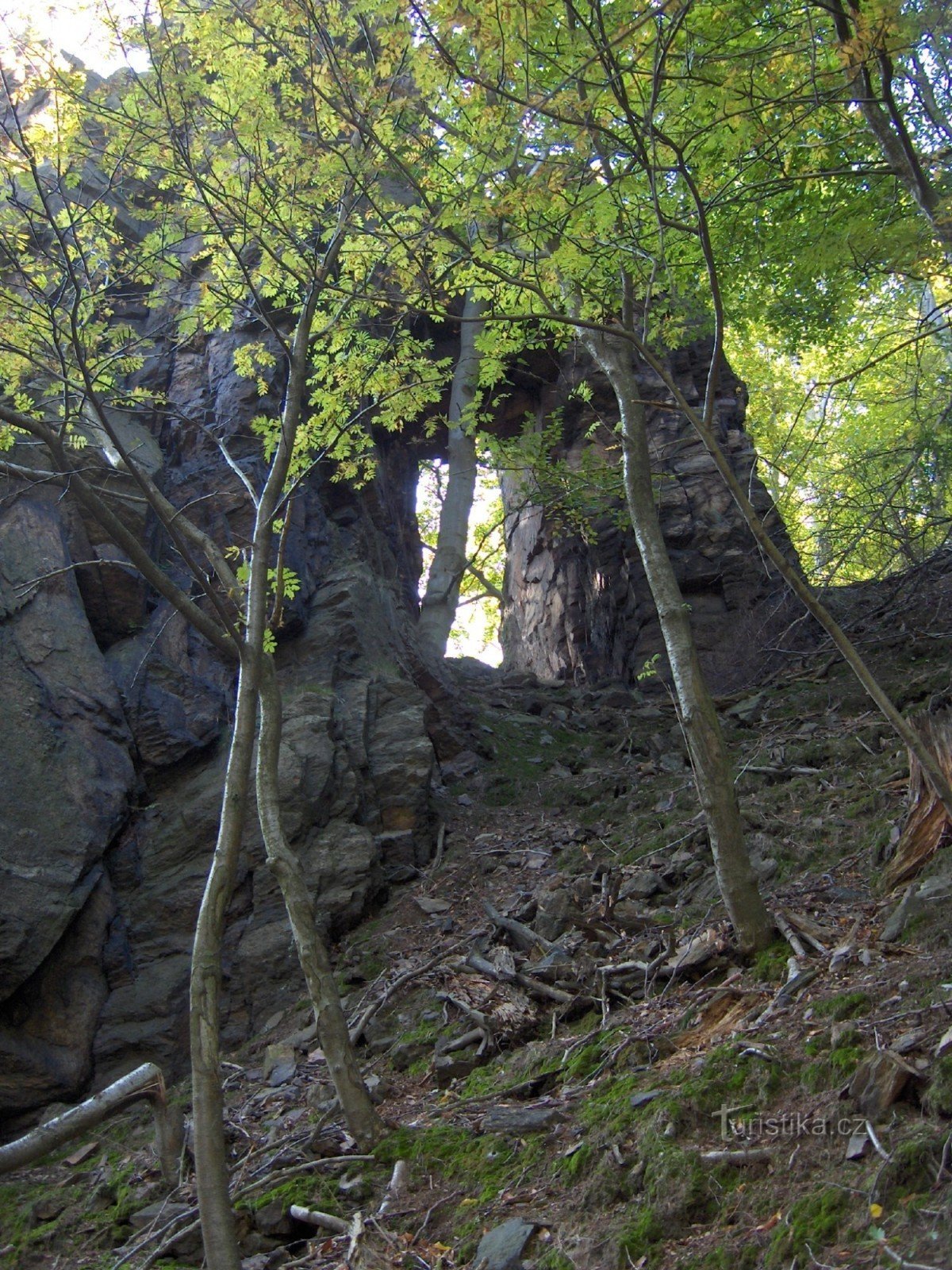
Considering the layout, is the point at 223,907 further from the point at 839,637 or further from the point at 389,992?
the point at 839,637

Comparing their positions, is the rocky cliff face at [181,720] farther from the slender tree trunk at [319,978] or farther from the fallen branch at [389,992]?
the slender tree trunk at [319,978]

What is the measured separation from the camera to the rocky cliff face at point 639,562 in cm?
1329

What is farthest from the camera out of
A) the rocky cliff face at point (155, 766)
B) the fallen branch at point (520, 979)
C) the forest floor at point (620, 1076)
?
the rocky cliff face at point (155, 766)

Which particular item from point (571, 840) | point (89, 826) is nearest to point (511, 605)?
point (571, 840)

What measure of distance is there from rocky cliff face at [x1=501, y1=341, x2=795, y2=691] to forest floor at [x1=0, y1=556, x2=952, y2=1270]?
4.27 metres

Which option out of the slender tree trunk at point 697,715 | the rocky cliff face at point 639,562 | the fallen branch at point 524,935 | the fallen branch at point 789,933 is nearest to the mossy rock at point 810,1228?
the fallen branch at point 789,933

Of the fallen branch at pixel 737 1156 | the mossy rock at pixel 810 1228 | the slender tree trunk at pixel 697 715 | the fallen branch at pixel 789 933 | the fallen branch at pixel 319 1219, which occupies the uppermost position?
the slender tree trunk at pixel 697 715

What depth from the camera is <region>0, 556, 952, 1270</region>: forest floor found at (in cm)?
342

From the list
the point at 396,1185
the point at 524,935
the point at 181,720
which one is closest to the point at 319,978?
the point at 396,1185

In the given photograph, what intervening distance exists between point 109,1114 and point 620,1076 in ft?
8.21

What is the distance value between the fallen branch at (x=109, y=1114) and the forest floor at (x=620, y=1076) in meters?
0.23

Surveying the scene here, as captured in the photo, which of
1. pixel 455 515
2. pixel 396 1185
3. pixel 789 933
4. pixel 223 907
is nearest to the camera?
pixel 396 1185

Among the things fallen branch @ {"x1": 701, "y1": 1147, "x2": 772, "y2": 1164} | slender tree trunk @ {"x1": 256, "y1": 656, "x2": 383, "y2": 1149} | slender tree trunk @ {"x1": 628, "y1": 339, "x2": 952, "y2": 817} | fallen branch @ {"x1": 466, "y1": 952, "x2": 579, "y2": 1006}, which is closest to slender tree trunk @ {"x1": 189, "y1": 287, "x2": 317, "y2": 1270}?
slender tree trunk @ {"x1": 256, "y1": 656, "x2": 383, "y2": 1149}

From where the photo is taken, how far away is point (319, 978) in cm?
526
